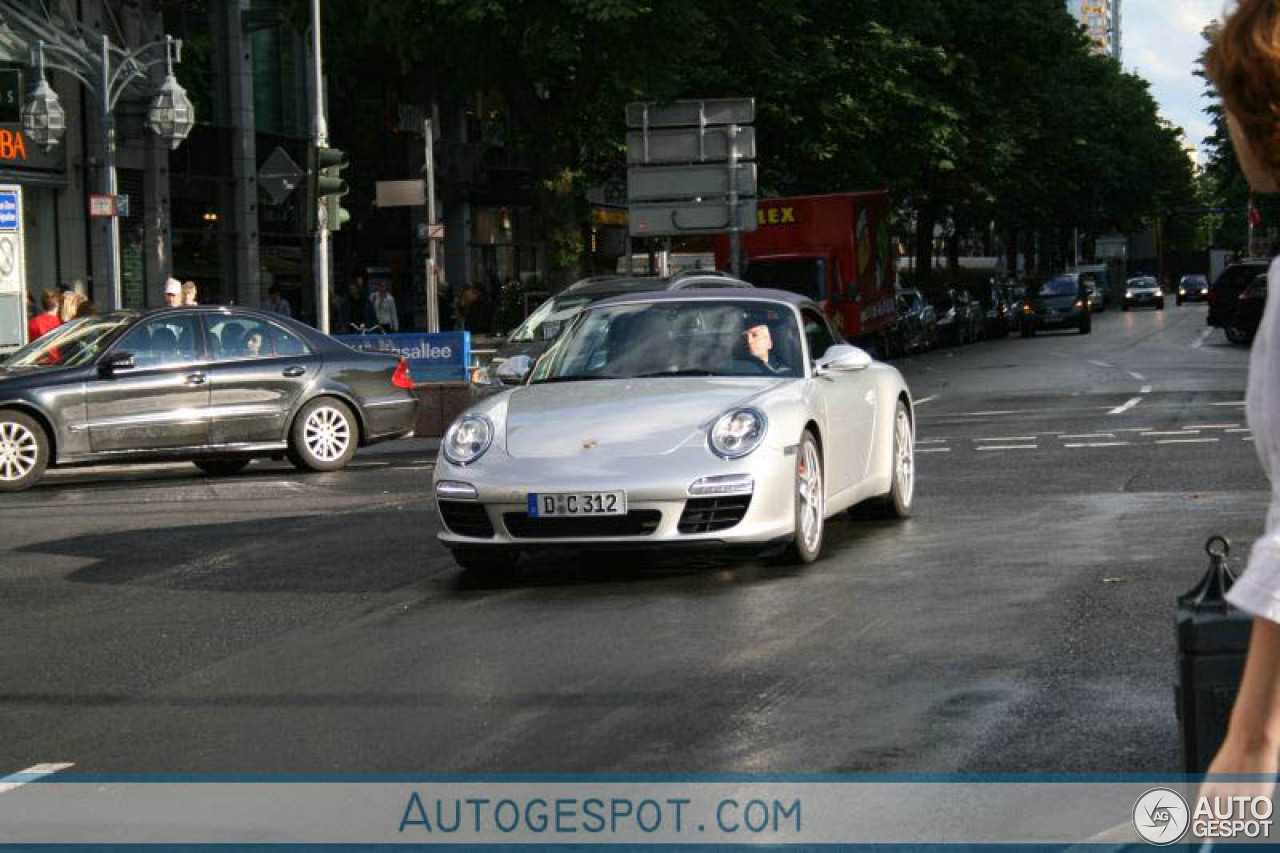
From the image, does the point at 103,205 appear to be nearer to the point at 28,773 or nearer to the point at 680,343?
the point at 680,343

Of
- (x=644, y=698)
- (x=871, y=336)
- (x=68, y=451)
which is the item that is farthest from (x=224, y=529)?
(x=871, y=336)

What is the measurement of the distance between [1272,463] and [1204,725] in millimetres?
589

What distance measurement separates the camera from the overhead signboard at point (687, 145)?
1255 inches

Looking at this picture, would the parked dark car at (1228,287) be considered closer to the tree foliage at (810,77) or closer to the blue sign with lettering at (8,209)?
the tree foliage at (810,77)

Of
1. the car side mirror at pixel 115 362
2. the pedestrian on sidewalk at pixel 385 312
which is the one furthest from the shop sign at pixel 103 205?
the pedestrian on sidewalk at pixel 385 312

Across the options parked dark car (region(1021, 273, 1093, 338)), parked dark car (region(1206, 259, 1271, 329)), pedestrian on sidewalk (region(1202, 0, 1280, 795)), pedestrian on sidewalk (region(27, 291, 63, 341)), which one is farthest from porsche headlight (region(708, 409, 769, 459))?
parked dark car (region(1021, 273, 1093, 338))

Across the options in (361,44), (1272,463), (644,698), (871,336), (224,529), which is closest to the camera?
(1272,463)

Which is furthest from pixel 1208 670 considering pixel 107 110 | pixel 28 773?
pixel 107 110

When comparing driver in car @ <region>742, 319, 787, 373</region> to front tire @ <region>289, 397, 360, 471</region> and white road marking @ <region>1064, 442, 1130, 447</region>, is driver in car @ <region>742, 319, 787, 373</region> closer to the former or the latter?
white road marking @ <region>1064, 442, 1130, 447</region>

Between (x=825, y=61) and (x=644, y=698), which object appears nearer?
(x=644, y=698)

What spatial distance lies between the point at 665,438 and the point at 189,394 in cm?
942

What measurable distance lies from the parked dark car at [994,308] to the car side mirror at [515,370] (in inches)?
1973

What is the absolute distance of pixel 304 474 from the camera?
19.1 meters

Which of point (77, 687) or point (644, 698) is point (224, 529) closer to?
point (77, 687)
